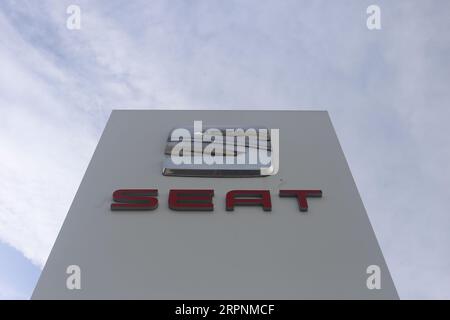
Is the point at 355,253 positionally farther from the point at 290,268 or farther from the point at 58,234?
the point at 58,234

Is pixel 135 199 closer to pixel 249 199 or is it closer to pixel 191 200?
pixel 191 200

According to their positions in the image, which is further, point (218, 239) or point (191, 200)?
point (191, 200)

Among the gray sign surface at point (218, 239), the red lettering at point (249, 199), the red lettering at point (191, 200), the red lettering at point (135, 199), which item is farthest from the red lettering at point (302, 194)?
the red lettering at point (135, 199)

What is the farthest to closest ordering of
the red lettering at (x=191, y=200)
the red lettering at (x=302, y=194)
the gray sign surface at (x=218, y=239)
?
1. the red lettering at (x=302, y=194)
2. the red lettering at (x=191, y=200)
3. the gray sign surface at (x=218, y=239)

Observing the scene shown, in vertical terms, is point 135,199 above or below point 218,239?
above

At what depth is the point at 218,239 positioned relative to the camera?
4.83 meters

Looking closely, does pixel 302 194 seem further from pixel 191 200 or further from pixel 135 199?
pixel 135 199

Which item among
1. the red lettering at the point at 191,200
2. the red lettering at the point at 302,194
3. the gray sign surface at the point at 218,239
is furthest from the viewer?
the red lettering at the point at 302,194

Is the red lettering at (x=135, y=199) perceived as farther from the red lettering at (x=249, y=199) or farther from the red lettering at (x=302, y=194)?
the red lettering at (x=302, y=194)

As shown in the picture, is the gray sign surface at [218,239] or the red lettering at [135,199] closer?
the gray sign surface at [218,239]

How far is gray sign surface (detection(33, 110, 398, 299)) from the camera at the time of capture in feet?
14.3

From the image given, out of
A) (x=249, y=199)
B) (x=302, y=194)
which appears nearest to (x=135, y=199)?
→ (x=249, y=199)

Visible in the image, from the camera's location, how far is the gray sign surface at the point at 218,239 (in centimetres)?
436
